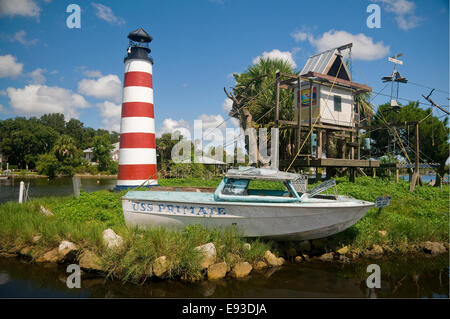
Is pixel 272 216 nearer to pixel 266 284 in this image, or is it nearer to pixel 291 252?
pixel 291 252

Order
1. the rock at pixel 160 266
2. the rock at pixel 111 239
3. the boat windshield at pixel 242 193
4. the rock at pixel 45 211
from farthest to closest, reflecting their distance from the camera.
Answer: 1. the rock at pixel 45 211
2. the boat windshield at pixel 242 193
3. the rock at pixel 111 239
4. the rock at pixel 160 266

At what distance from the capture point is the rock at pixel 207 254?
295 inches

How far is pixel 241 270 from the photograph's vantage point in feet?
25.1

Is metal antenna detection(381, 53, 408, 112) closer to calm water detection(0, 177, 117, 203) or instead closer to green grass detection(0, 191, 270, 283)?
green grass detection(0, 191, 270, 283)

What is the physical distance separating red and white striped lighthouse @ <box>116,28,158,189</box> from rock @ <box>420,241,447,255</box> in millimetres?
10855

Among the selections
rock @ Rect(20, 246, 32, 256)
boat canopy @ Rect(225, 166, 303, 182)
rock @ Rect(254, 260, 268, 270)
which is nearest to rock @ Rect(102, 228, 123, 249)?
rock @ Rect(20, 246, 32, 256)

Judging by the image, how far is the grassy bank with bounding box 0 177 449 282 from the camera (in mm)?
7398

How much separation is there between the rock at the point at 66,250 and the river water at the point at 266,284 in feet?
1.00

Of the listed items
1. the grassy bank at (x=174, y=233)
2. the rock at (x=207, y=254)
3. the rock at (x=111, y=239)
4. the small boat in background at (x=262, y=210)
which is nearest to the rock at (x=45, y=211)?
the grassy bank at (x=174, y=233)

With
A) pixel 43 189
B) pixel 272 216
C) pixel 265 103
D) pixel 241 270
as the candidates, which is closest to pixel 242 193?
pixel 272 216

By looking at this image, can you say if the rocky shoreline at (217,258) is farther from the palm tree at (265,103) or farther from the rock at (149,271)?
the palm tree at (265,103)
